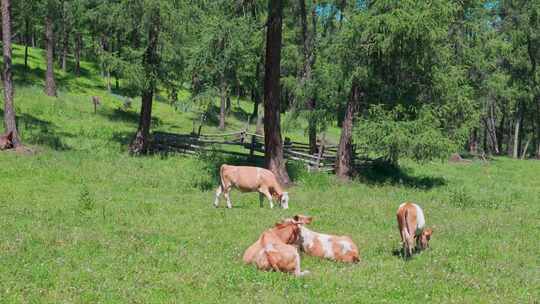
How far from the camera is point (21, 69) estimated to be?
159 ft

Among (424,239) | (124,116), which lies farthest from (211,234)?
(124,116)

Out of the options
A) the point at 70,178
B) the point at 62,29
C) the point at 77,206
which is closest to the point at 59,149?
the point at 70,178

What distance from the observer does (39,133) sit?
29.0 m

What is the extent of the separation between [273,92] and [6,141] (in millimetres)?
11188

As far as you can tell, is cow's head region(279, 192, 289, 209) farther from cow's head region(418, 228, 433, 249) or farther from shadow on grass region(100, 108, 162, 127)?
shadow on grass region(100, 108, 162, 127)

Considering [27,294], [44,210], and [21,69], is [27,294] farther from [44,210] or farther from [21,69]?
[21,69]

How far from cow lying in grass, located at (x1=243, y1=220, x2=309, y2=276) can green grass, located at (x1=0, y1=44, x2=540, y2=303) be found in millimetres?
276

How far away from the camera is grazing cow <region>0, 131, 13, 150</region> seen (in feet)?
76.9

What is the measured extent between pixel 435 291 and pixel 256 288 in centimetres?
286

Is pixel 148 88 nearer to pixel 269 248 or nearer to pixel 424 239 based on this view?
pixel 424 239

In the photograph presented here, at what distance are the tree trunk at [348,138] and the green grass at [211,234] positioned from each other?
920mm

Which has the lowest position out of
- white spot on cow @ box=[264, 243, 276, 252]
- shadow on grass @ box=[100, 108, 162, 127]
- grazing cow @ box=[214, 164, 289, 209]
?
white spot on cow @ box=[264, 243, 276, 252]

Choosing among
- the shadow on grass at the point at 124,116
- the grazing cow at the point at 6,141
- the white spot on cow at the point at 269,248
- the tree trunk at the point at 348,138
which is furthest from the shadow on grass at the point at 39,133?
the white spot on cow at the point at 269,248

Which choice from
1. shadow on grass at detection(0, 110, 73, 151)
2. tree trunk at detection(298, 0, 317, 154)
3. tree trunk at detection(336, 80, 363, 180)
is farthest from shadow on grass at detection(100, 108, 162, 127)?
tree trunk at detection(336, 80, 363, 180)
